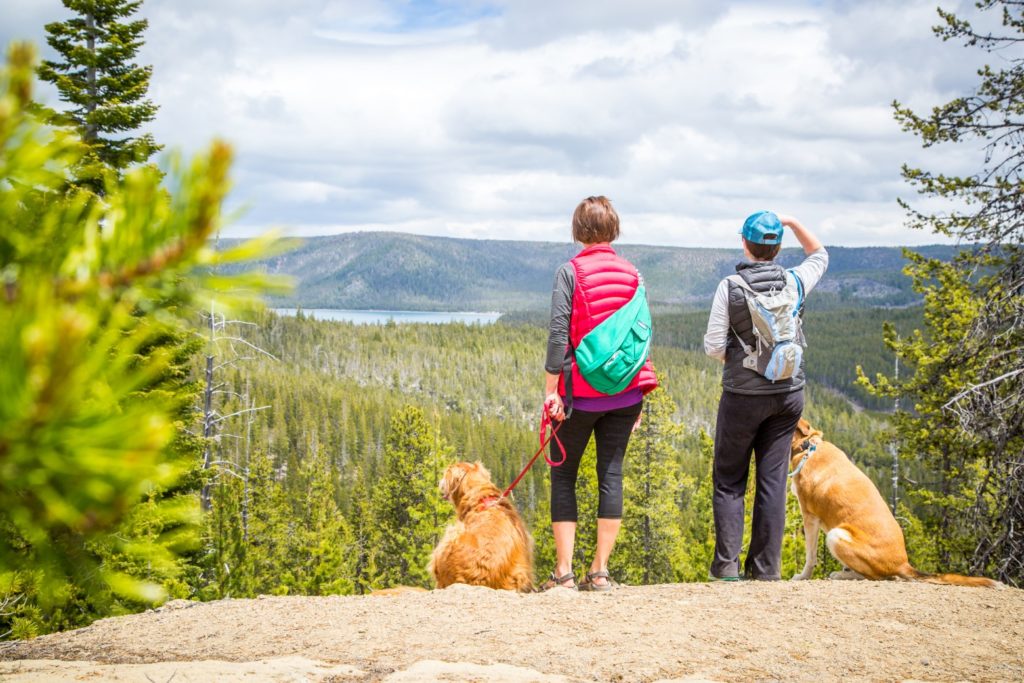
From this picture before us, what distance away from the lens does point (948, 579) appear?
6211mm

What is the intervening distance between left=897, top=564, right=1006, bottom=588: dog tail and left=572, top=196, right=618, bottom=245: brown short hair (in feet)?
13.1

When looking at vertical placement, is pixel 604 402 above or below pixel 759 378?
below

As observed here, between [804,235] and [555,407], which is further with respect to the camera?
[804,235]

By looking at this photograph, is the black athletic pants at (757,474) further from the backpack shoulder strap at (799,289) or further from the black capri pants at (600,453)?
the black capri pants at (600,453)

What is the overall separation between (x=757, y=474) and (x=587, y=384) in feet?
6.22

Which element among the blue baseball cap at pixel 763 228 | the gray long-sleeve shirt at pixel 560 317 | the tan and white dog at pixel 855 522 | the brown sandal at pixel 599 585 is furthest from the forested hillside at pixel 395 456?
the tan and white dog at pixel 855 522

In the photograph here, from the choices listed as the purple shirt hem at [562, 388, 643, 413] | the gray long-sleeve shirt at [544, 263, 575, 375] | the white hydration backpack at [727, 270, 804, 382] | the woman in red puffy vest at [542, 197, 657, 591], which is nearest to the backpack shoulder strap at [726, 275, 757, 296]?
the white hydration backpack at [727, 270, 804, 382]

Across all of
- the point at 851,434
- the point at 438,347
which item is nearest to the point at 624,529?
the point at 851,434

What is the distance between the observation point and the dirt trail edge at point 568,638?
12.8 feet

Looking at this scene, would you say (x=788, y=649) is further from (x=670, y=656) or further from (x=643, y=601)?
(x=643, y=601)

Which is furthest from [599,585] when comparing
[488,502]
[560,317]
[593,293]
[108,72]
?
[108,72]

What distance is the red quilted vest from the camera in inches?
212

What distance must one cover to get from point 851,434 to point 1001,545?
142m

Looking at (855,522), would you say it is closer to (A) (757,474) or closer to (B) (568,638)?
(A) (757,474)
